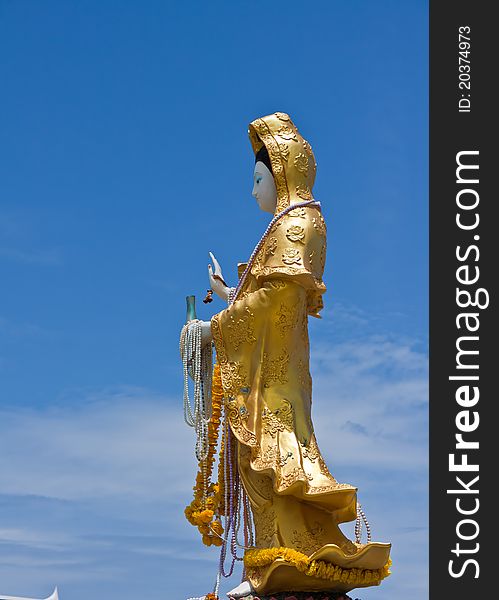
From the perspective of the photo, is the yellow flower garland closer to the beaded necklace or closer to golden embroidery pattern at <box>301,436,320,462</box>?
golden embroidery pattern at <box>301,436,320,462</box>

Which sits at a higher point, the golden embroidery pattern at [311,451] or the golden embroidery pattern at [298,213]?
the golden embroidery pattern at [298,213]

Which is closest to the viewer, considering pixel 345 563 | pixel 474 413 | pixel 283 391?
pixel 474 413

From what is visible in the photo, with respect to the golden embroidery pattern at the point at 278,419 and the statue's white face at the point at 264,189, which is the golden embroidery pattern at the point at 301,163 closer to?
the statue's white face at the point at 264,189

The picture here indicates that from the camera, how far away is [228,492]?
11984mm

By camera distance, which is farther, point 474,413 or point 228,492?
point 228,492

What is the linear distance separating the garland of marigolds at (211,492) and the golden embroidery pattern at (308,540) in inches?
44.9

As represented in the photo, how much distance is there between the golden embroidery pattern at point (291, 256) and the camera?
1177cm

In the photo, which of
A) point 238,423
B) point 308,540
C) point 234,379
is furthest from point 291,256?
point 308,540

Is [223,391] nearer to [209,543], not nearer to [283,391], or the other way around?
[283,391]

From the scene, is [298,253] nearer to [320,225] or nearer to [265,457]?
[320,225]

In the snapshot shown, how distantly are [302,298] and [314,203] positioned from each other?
111 cm

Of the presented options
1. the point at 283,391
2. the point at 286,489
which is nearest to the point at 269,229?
the point at 283,391

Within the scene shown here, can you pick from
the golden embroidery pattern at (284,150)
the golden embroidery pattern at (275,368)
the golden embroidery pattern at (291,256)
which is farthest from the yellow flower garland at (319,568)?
the golden embroidery pattern at (284,150)

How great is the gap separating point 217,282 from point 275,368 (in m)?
1.27
